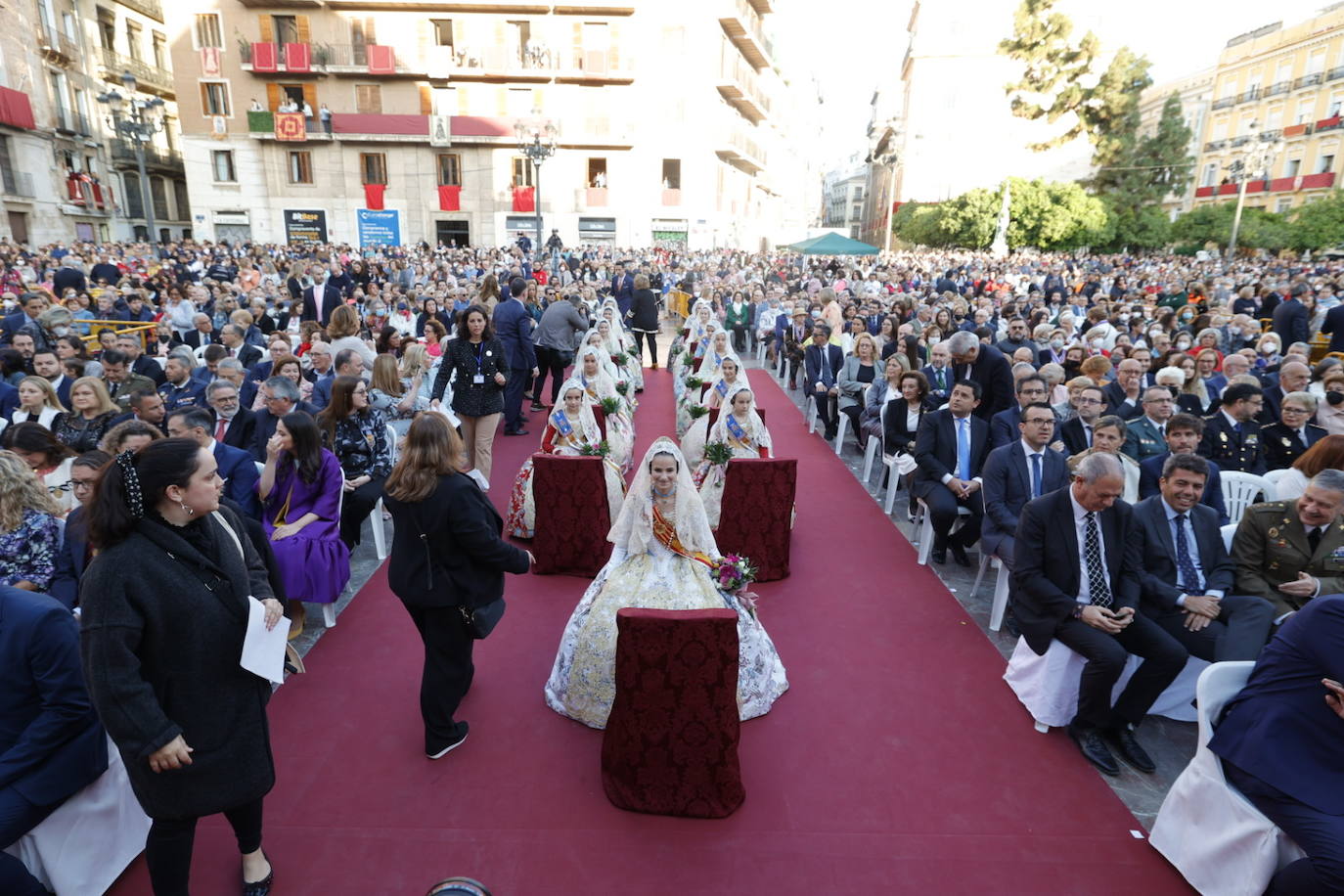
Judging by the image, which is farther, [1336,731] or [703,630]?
[703,630]

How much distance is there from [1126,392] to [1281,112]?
146ft

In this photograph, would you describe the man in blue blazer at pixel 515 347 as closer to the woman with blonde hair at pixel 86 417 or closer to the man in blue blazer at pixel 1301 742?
the woman with blonde hair at pixel 86 417

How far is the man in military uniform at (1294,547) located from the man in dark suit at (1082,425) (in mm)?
1912

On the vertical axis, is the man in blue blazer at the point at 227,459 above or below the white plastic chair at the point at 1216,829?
Answer: above

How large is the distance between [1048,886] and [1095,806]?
25.0 inches

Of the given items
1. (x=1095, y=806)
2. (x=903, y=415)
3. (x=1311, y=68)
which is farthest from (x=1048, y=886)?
(x=1311, y=68)

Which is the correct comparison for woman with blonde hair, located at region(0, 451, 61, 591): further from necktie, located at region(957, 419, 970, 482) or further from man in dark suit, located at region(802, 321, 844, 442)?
man in dark suit, located at region(802, 321, 844, 442)

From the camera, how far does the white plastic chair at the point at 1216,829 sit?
2875 mm

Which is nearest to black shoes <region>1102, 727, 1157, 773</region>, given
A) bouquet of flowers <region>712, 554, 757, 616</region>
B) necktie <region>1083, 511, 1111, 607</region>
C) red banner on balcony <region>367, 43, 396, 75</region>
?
necktie <region>1083, 511, 1111, 607</region>

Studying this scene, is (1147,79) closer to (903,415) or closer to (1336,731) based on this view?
(903,415)

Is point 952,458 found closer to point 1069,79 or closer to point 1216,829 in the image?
point 1216,829

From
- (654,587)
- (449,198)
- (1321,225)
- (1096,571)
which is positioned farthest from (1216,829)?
(449,198)

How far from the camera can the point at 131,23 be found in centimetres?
3453

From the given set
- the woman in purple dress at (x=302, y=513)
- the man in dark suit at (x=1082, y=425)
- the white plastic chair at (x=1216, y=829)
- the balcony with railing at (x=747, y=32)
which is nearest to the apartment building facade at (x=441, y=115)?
the balcony with railing at (x=747, y=32)
